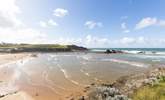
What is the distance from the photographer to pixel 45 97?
13.7 m

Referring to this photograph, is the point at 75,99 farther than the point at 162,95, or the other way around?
the point at 75,99

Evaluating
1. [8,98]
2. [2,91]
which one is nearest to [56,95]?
[8,98]

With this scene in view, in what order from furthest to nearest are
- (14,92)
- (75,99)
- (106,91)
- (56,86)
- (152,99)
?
(56,86)
(14,92)
(75,99)
(106,91)
(152,99)

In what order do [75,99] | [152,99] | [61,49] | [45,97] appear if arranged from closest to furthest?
[152,99], [75,99], [45,97], [61,49]

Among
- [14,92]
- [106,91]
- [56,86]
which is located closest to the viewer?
[106,91]

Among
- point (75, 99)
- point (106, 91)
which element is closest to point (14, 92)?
point (75, 99)

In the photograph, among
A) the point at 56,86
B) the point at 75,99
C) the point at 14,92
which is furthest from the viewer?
the point at 56,86

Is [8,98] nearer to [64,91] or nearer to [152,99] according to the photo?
[64,91]

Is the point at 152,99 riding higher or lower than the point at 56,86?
higher

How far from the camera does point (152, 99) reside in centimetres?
867

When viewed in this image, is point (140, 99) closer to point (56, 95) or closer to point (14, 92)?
point (56, 95)

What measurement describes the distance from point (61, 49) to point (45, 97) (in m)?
107

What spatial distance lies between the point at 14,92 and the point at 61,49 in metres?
106

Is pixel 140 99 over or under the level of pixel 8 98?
over
